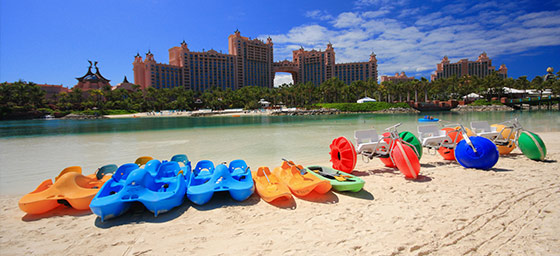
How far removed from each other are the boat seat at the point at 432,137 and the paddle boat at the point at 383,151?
1.35 m

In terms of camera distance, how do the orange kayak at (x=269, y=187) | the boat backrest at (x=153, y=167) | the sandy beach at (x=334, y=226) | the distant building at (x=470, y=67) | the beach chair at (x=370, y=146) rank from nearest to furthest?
the sandy beach at (x=334, y=226)
the orange kayak at (x=269, y=187)
the boat backrest at (x=153, y=167)
the beach chair at (x=370, y=146)
the distant building at (x=470, y=67)

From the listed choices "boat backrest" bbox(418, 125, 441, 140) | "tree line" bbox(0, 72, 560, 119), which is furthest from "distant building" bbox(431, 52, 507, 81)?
"boat backrest" bbox(418, 125, 441, 140)

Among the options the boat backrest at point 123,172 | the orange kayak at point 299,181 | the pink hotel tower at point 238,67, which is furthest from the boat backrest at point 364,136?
the pink hotel tower at point 238,67

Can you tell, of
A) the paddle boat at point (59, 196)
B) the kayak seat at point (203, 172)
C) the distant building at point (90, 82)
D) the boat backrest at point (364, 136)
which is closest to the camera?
the paddle boat at point (59, 196)

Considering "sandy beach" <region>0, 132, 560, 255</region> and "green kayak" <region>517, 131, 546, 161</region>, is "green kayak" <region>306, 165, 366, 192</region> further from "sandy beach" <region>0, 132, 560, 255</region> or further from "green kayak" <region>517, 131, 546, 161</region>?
"green kayak" <region>517, 131, 546, 161</region>

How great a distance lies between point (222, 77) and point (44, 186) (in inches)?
5093

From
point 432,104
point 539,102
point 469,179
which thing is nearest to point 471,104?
point 432,104

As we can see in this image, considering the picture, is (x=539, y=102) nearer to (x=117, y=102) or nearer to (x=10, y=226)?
(x=10, y=226)

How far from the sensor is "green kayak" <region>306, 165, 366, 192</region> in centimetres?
522

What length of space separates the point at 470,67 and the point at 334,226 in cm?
20914

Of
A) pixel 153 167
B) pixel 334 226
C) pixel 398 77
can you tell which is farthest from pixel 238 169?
pixel 398 77

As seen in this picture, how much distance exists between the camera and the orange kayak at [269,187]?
4.90 m

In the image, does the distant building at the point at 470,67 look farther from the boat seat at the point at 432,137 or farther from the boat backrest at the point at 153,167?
the boat backrest at the point at 153,167

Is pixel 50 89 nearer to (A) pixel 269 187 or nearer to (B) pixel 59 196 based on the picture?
(B) pixel 59 196
